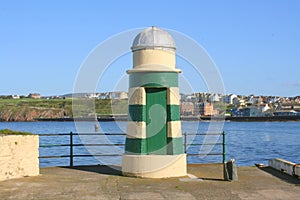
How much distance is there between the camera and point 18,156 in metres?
11.2

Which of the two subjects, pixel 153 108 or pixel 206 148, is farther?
pixel 206 148

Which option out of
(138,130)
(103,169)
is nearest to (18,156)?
(103,169)

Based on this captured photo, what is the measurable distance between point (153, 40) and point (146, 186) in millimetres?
3902

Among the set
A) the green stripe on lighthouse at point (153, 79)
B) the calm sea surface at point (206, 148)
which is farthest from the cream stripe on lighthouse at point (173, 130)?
the calm sea surface at point (206, 148)

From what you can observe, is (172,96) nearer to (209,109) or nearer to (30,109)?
(209,109)

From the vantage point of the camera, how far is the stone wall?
35.5 ft

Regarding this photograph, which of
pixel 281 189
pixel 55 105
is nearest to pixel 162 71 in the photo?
pixel 281 189

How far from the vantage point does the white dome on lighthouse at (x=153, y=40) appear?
38.4ft

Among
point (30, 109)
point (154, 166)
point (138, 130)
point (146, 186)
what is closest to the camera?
point (146, 186)

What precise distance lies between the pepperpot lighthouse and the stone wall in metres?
2.42

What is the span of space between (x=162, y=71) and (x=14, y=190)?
474 centimetres

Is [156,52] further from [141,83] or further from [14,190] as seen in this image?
[14,190]

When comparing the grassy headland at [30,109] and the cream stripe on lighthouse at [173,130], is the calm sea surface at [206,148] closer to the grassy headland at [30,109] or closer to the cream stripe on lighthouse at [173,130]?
the cream stripe on lighthouse at [173,130]

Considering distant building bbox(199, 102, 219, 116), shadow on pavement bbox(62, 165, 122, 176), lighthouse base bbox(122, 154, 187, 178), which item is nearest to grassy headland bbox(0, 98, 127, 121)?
distant building bbox(199, 102, 219, 116)
